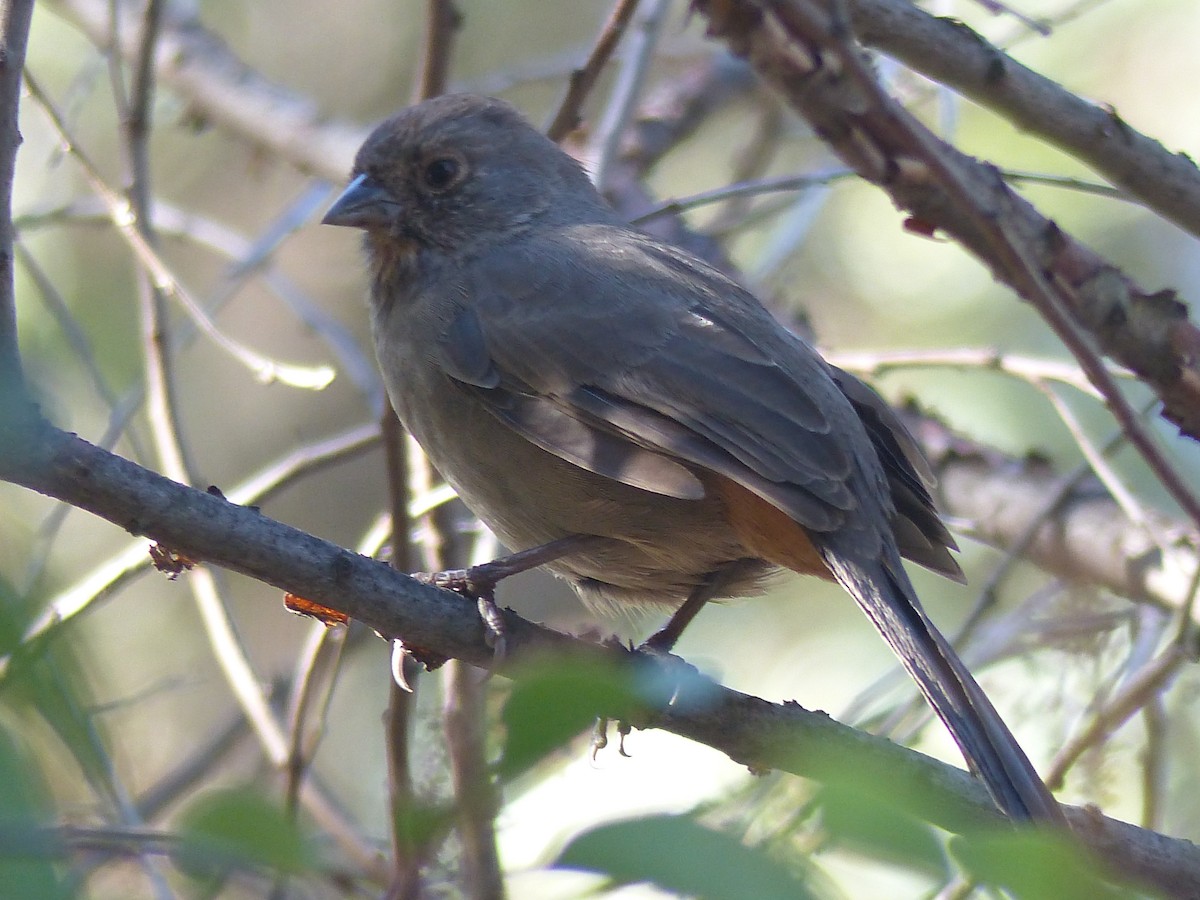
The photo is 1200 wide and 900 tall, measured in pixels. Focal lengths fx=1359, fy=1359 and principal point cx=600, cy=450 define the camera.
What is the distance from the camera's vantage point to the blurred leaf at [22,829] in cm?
93

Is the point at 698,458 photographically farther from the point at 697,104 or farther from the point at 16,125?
the point at 697,104

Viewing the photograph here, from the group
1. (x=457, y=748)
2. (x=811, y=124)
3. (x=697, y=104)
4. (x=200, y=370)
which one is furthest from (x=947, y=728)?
(x=200, y=370)

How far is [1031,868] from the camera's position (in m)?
1.10

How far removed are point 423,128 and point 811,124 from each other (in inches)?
48.8

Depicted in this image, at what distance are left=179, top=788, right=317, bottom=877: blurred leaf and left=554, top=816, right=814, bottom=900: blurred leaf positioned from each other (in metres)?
0.20

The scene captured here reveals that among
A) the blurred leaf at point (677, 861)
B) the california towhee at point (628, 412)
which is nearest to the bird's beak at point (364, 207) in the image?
the california towhee at point (628, 412)

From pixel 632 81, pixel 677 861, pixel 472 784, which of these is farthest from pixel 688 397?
pixel 677 861

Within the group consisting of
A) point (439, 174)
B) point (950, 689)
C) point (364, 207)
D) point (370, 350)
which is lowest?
point (950, 689)

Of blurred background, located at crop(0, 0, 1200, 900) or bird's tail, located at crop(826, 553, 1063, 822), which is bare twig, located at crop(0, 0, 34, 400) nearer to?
blurred background, located at crop(0, 0, 1200, 900)

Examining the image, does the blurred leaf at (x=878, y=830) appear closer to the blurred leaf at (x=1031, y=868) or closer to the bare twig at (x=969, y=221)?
the blurred leaf at (x=1031, y=868)

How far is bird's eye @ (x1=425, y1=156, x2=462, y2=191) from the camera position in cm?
418

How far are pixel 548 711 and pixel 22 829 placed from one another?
390 mm

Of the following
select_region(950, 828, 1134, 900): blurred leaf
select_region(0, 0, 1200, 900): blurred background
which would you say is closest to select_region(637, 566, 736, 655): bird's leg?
select_region(0, 0, 1200, 900): blurred background

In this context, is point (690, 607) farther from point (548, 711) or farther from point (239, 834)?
point (239, 834)
